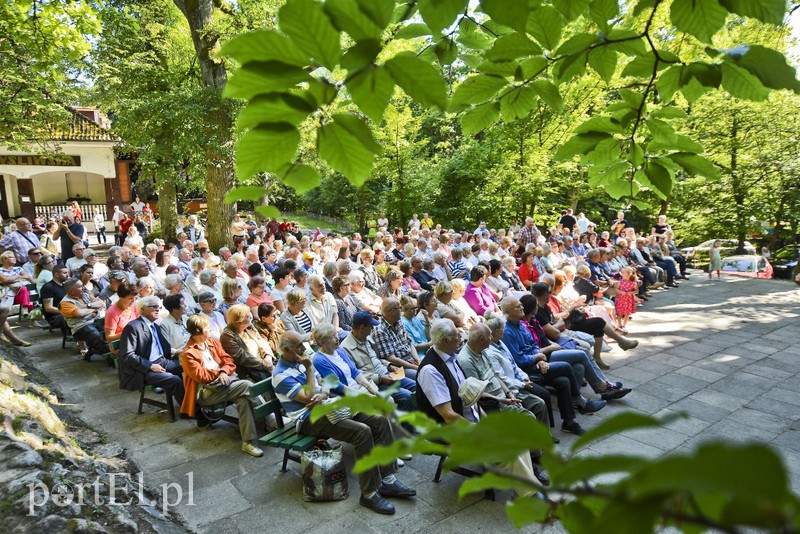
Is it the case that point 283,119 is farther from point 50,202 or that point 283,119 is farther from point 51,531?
point 50,202

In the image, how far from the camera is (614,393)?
18.5ft

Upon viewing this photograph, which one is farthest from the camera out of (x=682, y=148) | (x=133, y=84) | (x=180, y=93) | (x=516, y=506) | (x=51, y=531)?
(x=133, y=84)

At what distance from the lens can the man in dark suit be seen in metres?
5.03

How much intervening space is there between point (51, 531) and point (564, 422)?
4314mm

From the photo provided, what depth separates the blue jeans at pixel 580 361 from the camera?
18.1 feet

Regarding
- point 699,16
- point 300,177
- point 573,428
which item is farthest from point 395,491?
point 699,16

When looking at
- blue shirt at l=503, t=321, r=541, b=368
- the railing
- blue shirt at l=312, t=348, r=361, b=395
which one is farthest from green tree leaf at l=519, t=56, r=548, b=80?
the railing

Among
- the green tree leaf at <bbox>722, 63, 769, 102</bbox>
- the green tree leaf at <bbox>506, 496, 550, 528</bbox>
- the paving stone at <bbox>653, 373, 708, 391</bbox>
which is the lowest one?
the paving stone at <bbox>653, 373, 708, 391</bbox>

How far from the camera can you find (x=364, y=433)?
3881 millimetres

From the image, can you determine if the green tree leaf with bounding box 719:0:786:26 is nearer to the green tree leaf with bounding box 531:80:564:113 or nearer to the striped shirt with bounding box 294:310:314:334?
the green tree leaf with bounding box 531:80:564:113

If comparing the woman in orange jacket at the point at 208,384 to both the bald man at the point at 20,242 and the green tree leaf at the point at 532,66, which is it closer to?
the green tree leaf at the point at 532,66

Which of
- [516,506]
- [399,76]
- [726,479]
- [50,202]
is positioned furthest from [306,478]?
[50,202]

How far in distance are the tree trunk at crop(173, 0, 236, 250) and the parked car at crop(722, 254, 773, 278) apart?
595 inches

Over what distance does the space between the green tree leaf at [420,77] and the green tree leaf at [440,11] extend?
37 cm
